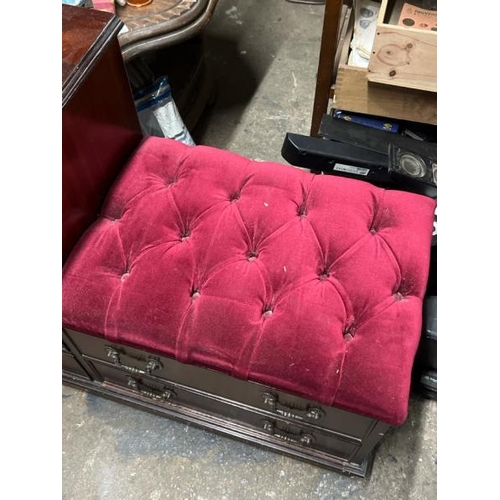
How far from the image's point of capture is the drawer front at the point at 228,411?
906 millimetres

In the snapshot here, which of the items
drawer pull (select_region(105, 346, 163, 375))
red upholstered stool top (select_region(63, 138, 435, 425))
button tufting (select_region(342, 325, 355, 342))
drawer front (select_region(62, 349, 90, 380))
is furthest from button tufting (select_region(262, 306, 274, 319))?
drawer front (select_region(62, 349, 90, 380))

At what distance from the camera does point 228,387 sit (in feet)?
2.78

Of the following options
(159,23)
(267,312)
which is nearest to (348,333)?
(267,312)

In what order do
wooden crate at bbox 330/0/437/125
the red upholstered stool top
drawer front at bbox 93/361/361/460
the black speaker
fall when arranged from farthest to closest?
wooden crate at bbox 330/0/437/125, the black speaker, drawer front at bbox 93/361/361/460, the red upholstered stool top

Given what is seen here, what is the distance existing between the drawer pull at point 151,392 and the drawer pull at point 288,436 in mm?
207

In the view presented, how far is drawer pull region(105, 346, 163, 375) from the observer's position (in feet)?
2.78

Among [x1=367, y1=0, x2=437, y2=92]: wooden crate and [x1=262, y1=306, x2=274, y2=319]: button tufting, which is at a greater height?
[x1=367, y1=0, x2=437, y2=92]: wooden crate

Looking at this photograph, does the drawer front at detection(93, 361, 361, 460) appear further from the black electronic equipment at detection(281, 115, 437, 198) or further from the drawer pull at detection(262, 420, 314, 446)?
the black electronic equipment at detection(281, 115, 437, 198)

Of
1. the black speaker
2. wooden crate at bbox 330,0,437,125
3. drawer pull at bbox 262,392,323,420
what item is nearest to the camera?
drawer pull at bbox 262,392,323,420

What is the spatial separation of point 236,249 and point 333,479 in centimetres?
59

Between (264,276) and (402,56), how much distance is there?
24.9 inches

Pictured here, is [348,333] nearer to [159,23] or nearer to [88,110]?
[88,110]

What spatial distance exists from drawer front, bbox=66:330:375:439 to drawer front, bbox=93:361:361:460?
0.03 meters

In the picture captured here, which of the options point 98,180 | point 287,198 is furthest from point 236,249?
point 98,180
